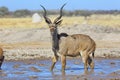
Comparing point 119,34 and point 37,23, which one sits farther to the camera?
point 37,23

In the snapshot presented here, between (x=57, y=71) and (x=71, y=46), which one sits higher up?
(x=71, y=46)

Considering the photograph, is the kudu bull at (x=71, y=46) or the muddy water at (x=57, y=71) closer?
the muddy water at (x=57, y=71)

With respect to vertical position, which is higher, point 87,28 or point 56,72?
point 56,72

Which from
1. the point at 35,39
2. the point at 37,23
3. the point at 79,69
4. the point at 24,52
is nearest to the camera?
the point at 79,69

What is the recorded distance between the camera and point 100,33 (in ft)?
146

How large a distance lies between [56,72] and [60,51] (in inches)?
42.2

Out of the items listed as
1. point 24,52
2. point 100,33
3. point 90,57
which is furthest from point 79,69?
point 100,33

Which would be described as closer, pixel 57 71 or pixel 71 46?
pixel 57 71

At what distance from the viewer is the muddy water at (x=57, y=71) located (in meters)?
20.0

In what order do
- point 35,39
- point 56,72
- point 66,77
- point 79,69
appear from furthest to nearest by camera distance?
point 35,39 < point 79,69 < point 56,72 < point 66,77

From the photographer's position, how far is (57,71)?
2225 centimetres

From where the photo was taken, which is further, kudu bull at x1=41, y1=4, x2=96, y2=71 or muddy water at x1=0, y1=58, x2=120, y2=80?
kudu bull at x1=41, y1=4, x2=96, y2=71

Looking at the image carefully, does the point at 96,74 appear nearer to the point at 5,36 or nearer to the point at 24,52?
the point at 24,52

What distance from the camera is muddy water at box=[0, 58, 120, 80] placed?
788 inches
